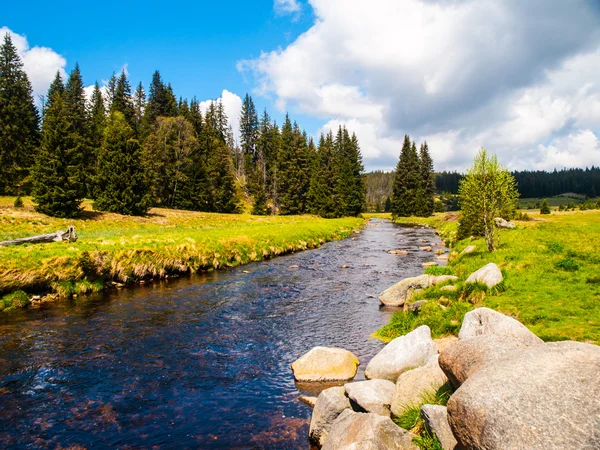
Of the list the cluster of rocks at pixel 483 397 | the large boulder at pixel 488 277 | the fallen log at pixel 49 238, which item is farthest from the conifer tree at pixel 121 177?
the cluster of rocks at pixel 483 397

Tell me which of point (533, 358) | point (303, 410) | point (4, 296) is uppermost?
Answer: point (533, 358)

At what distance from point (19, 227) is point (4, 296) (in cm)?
2145

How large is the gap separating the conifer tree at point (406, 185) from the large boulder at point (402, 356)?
306 feet

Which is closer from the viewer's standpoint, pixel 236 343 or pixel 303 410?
pixel 303 410

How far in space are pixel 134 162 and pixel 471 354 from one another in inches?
2231

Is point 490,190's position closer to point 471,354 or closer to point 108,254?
point 471,354

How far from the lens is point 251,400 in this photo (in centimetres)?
906

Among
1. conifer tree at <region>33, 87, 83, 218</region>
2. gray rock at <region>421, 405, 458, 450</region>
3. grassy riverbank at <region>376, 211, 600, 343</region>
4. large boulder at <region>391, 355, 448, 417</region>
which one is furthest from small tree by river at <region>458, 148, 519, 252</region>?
conifer tree at <region>33, 87, 83, 218</region>

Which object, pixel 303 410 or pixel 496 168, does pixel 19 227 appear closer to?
pixel 303 410

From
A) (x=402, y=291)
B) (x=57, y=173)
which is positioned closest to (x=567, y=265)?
(x=402, y=291)

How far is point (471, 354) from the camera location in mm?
6297

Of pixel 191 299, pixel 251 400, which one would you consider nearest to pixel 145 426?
pixel 251 400

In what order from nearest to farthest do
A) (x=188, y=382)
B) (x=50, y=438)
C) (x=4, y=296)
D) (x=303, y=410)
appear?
(x=50, y=438) < (x=303, y=410) < (x=188, y=382) < (x=4, y=296)

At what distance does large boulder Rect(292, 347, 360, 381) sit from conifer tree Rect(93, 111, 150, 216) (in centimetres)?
4861
